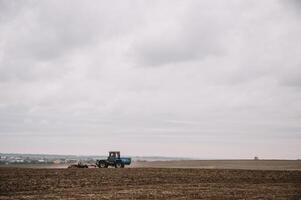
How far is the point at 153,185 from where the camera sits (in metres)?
35.7

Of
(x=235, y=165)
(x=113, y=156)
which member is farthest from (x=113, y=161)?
(x=235, y=165)

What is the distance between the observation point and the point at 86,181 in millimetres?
37031

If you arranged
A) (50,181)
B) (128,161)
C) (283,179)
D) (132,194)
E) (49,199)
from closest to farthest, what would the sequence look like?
(49,199) < (132,194) < (50,181) < (283,179) < (128,161)

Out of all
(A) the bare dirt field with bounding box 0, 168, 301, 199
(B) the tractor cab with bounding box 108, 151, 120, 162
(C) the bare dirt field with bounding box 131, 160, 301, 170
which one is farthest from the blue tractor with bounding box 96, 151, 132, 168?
(A) the bare dirt field with bounding box 0, 168, 301, 199

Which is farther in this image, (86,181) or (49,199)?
(86,181)

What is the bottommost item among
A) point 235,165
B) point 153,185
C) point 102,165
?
point 153,185

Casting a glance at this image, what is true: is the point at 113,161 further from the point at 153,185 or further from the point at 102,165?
the point at 153,185

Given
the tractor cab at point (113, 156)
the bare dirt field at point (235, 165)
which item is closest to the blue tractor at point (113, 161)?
the tractor cab at point (113, 156)

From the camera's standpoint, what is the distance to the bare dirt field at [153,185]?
1152 inches

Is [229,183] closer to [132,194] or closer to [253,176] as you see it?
[253,176]

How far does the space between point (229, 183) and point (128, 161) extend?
23.1m

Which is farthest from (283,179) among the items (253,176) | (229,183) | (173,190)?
(173,190)

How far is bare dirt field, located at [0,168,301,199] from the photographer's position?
2925 cm

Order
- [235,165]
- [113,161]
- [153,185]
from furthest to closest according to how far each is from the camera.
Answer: [235,165] → [113,161] → [153,185]
